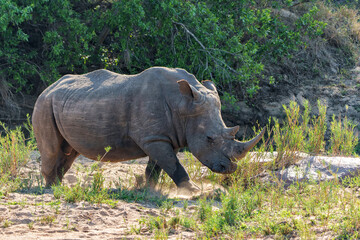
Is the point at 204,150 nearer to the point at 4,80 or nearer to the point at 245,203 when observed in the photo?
the point at 245,203

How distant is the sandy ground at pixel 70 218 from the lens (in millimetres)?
4426

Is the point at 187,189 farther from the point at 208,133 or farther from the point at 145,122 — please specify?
the point at 145,122

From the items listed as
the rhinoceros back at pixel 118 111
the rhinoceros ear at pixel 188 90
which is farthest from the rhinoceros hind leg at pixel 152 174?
the rhinoceros ear at pixel 188 90

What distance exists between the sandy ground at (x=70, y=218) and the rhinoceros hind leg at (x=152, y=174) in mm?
1283

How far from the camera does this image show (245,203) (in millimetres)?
5137

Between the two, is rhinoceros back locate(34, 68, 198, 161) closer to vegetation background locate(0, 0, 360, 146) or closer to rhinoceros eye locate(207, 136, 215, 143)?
rhinoceros eye locate(207, 136, 215, 143)

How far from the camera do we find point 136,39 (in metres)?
11.2

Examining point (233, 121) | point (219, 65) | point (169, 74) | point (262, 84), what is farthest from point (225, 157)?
point (262, 84)

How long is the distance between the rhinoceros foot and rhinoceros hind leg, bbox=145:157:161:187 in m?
0.61

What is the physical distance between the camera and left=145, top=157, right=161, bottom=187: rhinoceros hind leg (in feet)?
22.6

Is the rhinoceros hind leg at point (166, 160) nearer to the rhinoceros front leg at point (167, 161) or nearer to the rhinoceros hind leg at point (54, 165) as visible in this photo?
the rhinoceros front leg at point (167, 161)

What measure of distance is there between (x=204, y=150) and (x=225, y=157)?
271 mm

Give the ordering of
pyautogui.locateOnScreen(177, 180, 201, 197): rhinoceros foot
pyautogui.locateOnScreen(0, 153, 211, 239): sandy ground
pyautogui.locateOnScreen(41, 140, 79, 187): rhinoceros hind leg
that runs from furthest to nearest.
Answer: pyautogui.locateOnScreen(41, 140, 79, 187): rhinoceros hind leg, pyautogui.locateOnScreen(177, 180, 201, 197): rhinoceros foot, pyautogui.locateOnScreen(0, 153, 211, 239): sandy ground

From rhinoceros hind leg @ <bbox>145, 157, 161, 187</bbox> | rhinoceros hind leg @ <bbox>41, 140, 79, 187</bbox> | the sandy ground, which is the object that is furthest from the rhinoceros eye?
rhinoceros hind leg @ <bbox>41, 140, 79, 187</bbox>
